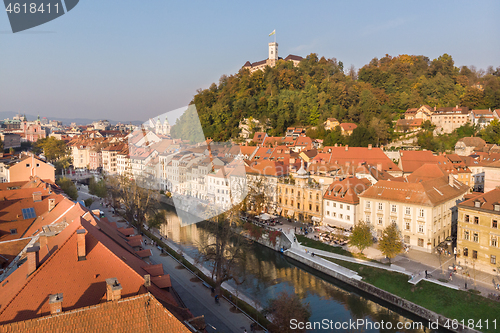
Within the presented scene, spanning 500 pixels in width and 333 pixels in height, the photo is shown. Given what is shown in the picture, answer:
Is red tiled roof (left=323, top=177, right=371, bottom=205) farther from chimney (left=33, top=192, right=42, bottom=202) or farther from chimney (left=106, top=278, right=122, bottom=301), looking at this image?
chimney (left=106, top=278, right=122, bottom=301)

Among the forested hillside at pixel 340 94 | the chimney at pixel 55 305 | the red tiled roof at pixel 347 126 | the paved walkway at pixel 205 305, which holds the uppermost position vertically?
the forested hillside at pixel 340 94

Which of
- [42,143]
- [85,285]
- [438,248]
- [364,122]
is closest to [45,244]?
[85,285]

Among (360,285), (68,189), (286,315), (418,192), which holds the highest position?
(418,192)

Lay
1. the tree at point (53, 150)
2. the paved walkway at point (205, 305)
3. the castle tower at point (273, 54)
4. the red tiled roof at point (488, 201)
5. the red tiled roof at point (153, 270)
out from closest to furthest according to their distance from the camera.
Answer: the red tiled roof at point (153, 270)
the paved walkway at point (205, 305)
the red tiled roof at point (488, 201)
the tree at point (53, 150)
the castle tower at point (273, 54)

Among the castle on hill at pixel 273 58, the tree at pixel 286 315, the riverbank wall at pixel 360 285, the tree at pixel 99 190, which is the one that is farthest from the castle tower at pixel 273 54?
the tree at pixel 286 315

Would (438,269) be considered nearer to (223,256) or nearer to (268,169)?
(223,256)

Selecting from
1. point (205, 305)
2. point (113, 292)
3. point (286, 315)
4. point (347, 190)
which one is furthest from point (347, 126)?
point (113, 292)

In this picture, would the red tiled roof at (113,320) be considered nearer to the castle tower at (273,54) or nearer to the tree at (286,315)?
the tree at (286,315)
